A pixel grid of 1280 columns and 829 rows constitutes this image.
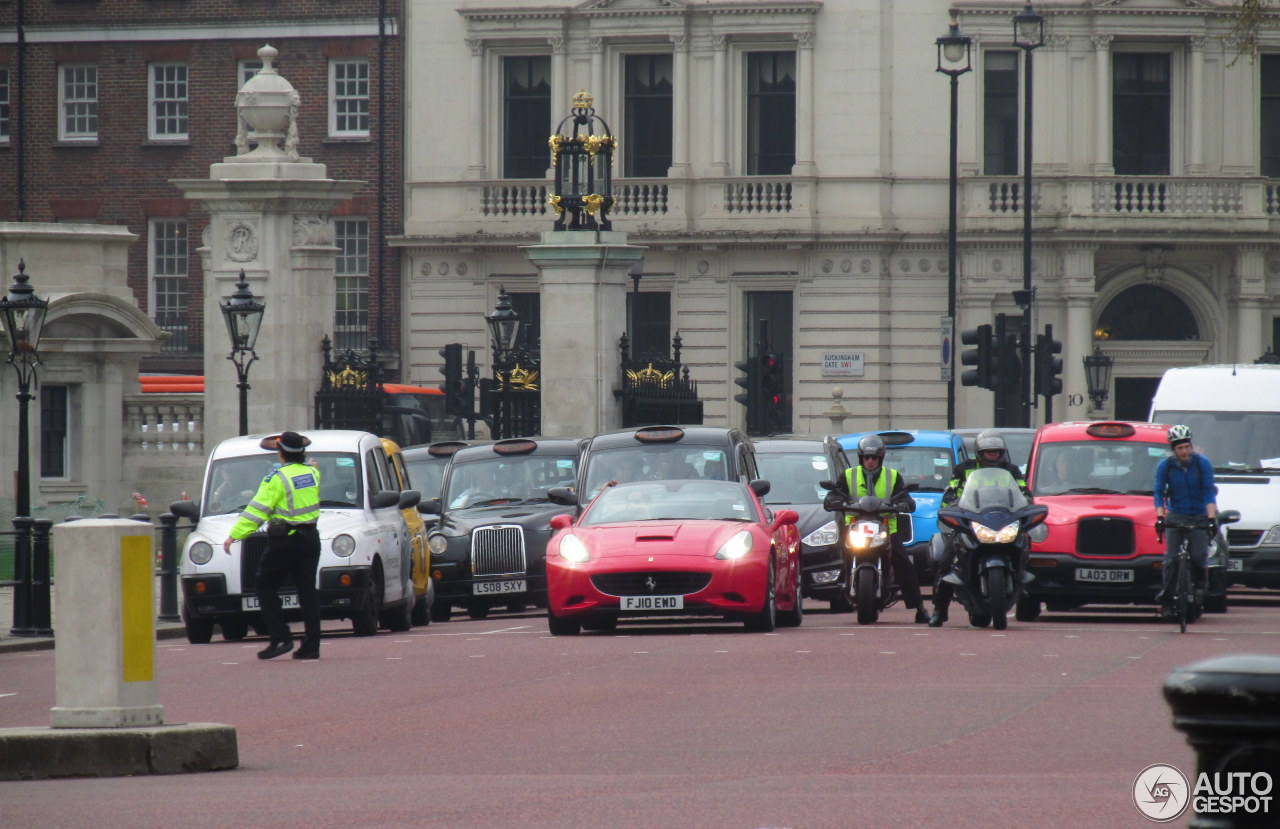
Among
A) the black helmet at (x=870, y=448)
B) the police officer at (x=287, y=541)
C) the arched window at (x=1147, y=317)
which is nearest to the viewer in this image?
the police officer at (x=287, y=541)

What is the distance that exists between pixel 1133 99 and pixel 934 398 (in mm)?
8365

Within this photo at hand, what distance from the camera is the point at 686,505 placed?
19.2 m

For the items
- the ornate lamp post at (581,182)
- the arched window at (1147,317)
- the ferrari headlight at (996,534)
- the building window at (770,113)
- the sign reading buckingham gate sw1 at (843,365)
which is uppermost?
the building window at (770,113)

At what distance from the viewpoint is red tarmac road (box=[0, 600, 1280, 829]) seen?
8.59 meters

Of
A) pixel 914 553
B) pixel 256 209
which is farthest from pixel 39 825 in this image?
pixel 256 209

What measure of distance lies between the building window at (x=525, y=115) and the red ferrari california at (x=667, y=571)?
3480 cm

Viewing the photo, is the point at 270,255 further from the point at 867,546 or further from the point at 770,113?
the point at 770,113

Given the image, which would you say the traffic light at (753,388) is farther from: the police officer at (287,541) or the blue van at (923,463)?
the police officer at (287,541)

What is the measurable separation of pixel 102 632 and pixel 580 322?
22727mm

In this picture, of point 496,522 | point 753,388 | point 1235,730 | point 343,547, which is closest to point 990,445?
point 343,547

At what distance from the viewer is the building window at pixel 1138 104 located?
171 ft

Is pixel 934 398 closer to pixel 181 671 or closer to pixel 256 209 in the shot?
pixel 256 209

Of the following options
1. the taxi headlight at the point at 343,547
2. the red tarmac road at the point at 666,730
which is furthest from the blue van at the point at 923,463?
the taxi headlight at the point at 343,547

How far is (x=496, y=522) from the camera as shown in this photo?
23.5 metres
